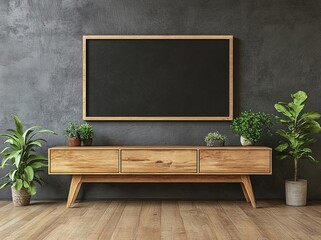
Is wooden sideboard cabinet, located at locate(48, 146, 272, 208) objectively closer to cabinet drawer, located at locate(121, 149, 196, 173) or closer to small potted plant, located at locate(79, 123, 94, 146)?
cabinet drawer, located at locate(121, 149, 196, 173)

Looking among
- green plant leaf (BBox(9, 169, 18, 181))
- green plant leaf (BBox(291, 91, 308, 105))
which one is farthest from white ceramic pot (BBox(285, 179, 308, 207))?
green plant leaf (BBox(9, 169, 18, 181))

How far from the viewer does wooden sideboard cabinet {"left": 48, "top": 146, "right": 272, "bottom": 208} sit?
14.6ft

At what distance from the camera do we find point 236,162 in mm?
4434

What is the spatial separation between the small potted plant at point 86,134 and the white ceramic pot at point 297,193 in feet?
7.25

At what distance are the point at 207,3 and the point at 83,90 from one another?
176cm

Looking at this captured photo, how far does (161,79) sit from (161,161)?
1037 mm

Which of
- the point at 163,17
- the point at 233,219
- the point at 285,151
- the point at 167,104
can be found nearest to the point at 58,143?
the point at 167,104

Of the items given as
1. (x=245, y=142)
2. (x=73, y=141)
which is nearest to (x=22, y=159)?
(x=73, y=141)

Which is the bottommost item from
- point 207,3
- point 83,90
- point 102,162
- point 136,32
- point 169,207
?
point 169,207

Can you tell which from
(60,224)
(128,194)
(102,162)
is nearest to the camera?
(60,224)

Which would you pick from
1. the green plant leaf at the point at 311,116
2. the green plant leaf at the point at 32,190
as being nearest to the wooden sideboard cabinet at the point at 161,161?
the green plant leaf at the point at 32,190

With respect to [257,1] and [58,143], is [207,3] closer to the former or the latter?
[257,1]

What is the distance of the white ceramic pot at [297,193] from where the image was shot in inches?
181

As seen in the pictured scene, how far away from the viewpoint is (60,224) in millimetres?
3754
